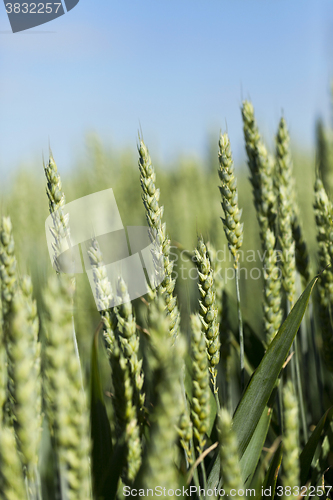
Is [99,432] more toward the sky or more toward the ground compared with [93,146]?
more toward the ground

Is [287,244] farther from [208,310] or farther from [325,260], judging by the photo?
[208,310]

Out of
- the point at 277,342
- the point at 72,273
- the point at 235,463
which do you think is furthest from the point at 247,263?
the point at 235,463

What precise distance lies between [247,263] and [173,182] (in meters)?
1.18

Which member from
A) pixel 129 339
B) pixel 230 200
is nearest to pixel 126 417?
pixel 129 339

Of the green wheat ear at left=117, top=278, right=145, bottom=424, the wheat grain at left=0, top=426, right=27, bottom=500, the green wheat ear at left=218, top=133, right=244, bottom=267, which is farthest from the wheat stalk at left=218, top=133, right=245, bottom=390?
the wheat grain at left=0, top=426, right=27, bottom=500

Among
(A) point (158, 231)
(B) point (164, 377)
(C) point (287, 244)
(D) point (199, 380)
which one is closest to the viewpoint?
(B) point (164, 377)

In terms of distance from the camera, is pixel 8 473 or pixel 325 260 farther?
Answer: pixel 325 260

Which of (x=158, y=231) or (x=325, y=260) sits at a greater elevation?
(x=158, y=231)

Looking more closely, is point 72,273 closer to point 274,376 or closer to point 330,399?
point 274,376

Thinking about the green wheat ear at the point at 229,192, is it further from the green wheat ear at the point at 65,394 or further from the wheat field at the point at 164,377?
the green wheat ear at the point at 65,394

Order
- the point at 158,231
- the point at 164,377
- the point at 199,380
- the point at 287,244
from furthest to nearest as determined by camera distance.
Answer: the point at 287,244
the point at 158,231
the point at 199,380
the point at 164,377

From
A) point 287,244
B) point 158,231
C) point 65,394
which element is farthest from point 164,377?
point 287,244

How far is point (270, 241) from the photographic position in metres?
0.72

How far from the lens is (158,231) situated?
1.82ft
